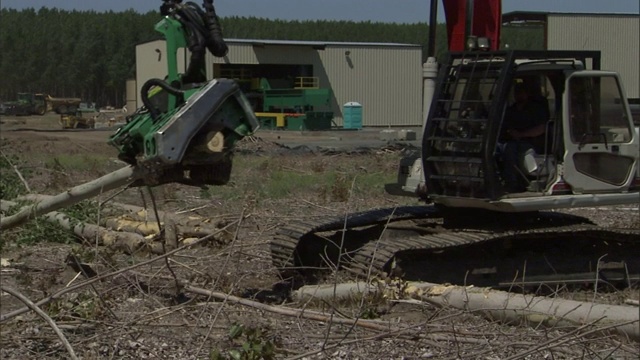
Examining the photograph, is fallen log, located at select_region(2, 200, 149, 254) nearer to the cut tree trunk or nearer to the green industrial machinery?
the cut tree trunk

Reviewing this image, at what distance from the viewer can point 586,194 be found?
9.53m

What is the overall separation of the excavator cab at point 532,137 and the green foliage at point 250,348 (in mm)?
3302

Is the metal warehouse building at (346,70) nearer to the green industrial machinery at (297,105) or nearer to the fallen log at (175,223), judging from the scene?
the green industrial machinery at (297,105)

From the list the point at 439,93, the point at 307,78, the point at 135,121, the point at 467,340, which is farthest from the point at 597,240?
the point at 307,78

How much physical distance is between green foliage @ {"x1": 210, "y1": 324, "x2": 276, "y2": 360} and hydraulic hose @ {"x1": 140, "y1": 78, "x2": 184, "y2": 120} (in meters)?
1.99

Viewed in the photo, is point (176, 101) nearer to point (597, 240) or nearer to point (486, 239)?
point (486, 239)

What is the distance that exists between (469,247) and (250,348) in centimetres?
377

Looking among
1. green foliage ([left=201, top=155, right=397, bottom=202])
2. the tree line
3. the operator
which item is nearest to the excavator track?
the operator

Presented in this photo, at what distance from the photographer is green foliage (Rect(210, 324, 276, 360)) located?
625 centimetres

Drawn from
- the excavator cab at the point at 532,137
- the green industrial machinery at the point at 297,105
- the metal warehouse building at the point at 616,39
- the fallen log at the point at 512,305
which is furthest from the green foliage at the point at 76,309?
the green industrial machinery at the point at 297,105

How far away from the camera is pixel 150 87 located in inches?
314

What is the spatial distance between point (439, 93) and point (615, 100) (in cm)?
162

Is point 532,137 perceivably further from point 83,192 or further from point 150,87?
point 83,192

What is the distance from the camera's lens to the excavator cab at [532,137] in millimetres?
9250
